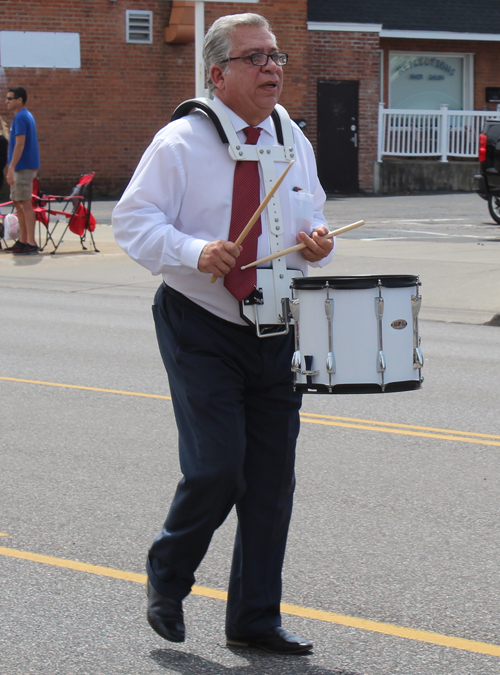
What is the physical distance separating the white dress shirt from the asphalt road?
1176 mm

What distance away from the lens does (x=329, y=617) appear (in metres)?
3.87

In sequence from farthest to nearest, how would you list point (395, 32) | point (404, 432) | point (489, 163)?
point (395, 32), point (489, 163), point (404, 432)

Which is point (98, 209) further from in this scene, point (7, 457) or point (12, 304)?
point (7, 457)

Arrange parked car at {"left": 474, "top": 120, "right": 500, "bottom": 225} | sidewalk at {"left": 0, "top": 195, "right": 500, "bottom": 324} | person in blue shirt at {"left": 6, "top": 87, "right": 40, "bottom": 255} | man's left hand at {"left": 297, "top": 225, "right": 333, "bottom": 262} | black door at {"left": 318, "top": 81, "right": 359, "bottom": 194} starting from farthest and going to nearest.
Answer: black door at {"left": 318, "top": 81, "right": 359, "bottom": 194}, parked car at {"left": 474, "top": 120, "right": 500, "bottom": 225}, person in blue shirt at {"left": 6, "top": 87, "right": 40, "bottom": 255}, sidewalk at {"left": 0, "top": 195, "right": 500, "bottom": 324}, man's left hand at {"left": 297, "top": 225, "right": 333, "bottom": 262}

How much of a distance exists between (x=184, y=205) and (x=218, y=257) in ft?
1.06

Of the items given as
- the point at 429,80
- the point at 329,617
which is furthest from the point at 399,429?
the point at 429,80

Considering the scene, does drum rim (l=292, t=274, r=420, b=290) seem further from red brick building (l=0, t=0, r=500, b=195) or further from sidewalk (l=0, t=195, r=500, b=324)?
red brick building (l=0, t=0, r=500, b=195)

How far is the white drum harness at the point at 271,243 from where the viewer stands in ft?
11.3

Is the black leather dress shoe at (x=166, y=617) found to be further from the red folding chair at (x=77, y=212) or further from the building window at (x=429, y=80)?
the building window at (x=429, y=80)

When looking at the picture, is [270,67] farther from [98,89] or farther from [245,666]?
[98,89]

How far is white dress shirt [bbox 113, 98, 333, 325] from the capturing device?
343 cm

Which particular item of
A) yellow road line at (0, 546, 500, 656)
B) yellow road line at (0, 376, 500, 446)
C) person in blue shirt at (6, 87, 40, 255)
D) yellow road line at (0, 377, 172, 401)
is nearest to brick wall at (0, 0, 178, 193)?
person in blue shirt at (6, 87, 40, 255)

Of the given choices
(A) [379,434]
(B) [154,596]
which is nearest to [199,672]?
(B) [154,596]

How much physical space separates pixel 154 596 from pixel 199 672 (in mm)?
294
